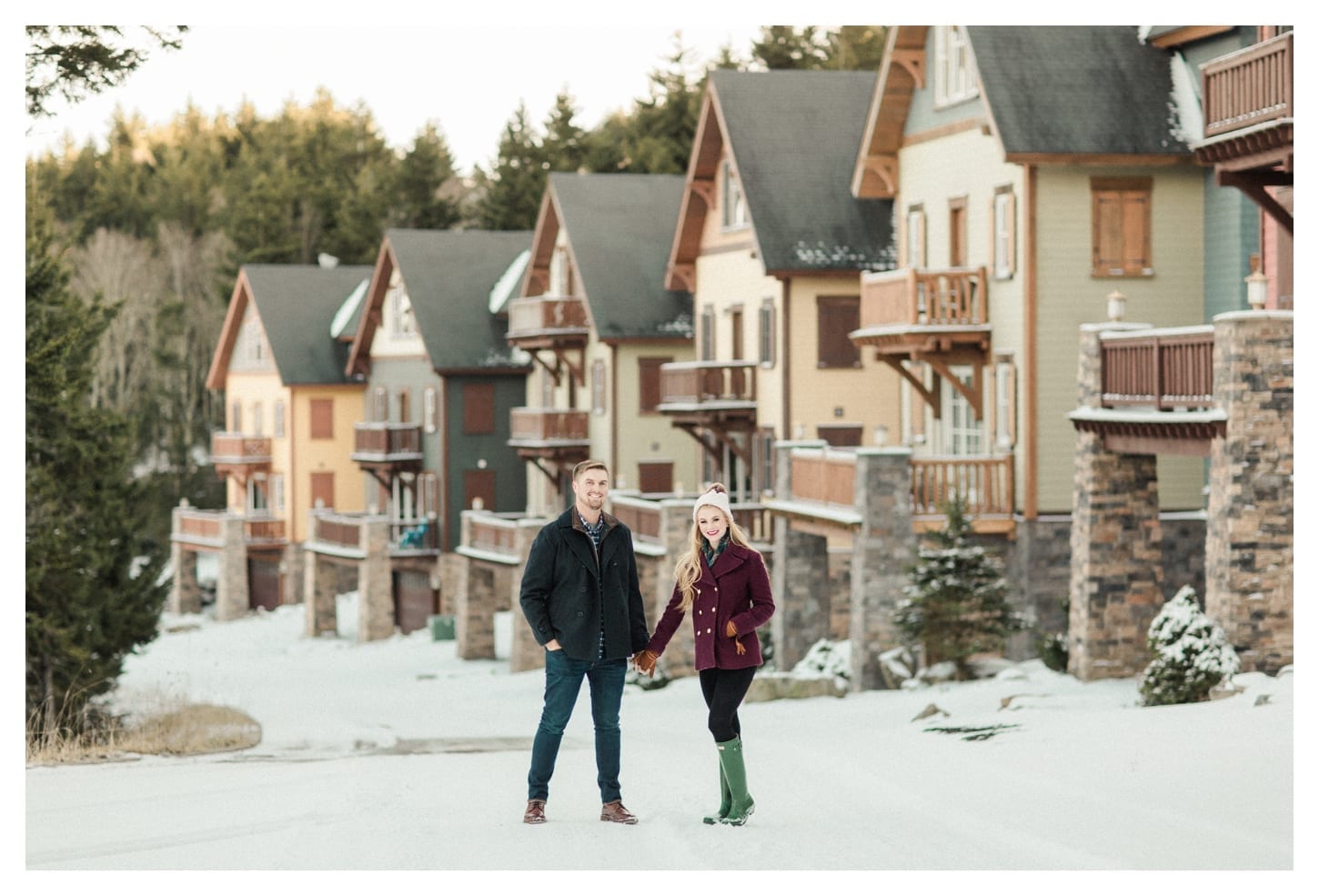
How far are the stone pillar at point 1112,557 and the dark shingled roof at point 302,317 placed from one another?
3579cm

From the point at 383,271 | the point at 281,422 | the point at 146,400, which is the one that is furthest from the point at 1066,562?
the point at 146,400

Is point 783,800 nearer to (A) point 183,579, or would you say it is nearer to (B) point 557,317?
(B) point 557,317

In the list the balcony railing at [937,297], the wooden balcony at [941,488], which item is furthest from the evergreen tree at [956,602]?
the balcony railing at [937,297]

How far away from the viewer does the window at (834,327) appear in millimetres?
36062

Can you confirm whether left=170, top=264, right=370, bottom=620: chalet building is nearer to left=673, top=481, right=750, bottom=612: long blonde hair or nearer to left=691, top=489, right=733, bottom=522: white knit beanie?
left=673, top=481, right=750, bottom=612: long blonde hair

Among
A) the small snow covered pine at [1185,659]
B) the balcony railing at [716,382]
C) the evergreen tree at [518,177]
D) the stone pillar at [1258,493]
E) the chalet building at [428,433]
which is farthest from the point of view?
the evergreen tree at [518,177]

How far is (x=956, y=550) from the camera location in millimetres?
26125

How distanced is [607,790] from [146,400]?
203 ft

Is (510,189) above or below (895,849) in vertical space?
above

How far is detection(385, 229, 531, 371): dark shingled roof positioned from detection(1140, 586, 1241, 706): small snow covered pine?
104 feet

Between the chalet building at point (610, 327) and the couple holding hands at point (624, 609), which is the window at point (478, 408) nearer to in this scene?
the chalet building at point (610, 327)

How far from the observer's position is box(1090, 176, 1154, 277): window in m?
28.9

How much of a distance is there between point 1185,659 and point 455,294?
33.7m
